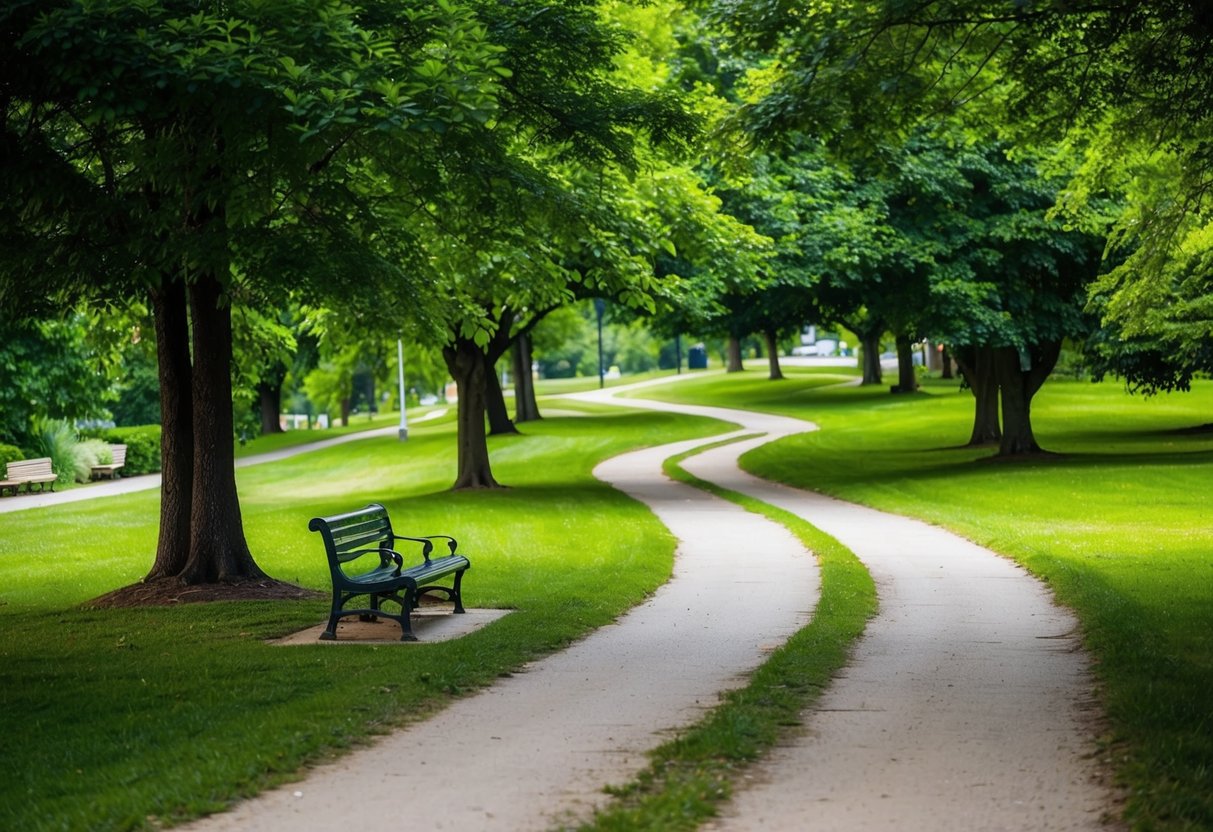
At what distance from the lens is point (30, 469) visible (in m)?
35.1

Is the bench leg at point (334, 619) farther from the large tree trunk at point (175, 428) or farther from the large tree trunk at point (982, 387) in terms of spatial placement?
the large tree trunk at point (982, 387)

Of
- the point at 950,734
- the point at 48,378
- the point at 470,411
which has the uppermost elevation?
the point at 48,378

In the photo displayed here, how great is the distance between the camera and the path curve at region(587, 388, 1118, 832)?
570 cm

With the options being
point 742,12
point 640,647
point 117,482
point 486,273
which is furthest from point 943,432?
point 640,647

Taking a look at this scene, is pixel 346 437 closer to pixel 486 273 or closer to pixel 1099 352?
pixel 1099 352

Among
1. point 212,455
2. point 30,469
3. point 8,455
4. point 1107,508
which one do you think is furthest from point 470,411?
point 8,455

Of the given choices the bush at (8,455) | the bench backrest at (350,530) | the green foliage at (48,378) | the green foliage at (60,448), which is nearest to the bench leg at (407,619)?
the bench backrest at (350,530)

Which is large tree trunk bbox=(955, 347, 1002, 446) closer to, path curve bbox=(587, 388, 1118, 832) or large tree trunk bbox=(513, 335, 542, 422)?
large tree trunk bbox=(513, 335, 542, 422)

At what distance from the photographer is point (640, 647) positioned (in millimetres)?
10195

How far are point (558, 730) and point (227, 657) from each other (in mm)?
3611

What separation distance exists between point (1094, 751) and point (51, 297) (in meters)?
11.3

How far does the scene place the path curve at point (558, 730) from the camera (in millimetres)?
5836

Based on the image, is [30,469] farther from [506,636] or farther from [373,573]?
[506,636]

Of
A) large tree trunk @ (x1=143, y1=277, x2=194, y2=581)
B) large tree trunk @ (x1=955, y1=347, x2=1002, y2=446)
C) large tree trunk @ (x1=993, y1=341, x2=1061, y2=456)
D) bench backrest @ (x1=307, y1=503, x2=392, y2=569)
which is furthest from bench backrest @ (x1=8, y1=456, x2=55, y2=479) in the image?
bench backrest @ (x1=307, y1=503, x2=392, y2=569)
